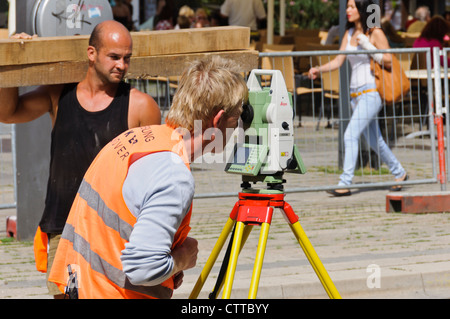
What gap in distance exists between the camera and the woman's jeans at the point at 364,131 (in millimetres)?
9117

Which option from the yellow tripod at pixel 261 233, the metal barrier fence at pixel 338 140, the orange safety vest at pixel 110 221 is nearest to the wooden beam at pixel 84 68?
the yellow tripod at pixel 261 233

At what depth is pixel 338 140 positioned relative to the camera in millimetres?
10227

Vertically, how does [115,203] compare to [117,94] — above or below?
below

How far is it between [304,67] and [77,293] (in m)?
11.2

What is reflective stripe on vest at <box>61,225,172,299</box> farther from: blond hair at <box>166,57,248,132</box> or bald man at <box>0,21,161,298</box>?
bald man at <box>0,21,161,298</box>

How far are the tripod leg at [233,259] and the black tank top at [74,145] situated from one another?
828mm

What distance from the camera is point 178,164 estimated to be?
2.82 meters

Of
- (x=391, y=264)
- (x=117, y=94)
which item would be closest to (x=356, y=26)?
(x=391, y=264)

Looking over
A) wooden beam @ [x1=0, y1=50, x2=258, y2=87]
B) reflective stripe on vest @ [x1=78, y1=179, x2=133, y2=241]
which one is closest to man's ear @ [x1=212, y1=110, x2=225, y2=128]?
reflective stripe on vest @ [x1=78, y1=179, x2=133, y2=241]

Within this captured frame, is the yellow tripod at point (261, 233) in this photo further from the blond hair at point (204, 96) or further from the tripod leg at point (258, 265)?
the blond hair at point (204, 96)

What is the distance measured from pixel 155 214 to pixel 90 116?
4.84 ft

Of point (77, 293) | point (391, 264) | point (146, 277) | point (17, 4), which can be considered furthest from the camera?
point (17, 4)

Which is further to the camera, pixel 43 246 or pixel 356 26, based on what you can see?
pixel 356 26
